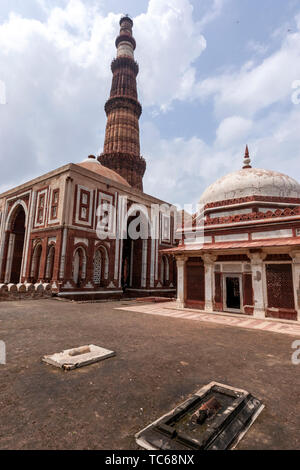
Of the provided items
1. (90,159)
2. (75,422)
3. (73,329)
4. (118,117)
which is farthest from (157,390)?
(118,117)

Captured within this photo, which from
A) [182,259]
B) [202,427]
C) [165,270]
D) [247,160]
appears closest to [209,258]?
[182,259]

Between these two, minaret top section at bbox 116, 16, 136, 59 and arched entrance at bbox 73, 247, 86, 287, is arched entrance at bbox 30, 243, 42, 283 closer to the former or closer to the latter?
arched entrance at bbox 73, 247, 86, 287

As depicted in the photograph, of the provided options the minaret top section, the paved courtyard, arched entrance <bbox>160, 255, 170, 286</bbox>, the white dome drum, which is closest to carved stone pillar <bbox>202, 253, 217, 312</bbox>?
the white dome drum

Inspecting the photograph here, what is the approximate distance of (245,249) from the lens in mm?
10562

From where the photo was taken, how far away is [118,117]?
33875 mm

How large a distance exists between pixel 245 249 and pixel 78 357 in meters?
8.45

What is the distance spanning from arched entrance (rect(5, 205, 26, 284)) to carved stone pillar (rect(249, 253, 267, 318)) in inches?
868

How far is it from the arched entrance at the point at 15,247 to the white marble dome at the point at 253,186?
64.0ft

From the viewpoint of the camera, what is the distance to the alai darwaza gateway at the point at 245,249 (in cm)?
992

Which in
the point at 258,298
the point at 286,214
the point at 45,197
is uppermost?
the point at 45,197

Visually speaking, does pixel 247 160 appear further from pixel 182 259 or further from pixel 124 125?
pixel 124 125

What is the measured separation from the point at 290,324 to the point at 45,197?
18981mm

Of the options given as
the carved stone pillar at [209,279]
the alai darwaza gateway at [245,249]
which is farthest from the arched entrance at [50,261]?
the carved stone pillar at [209,279]
